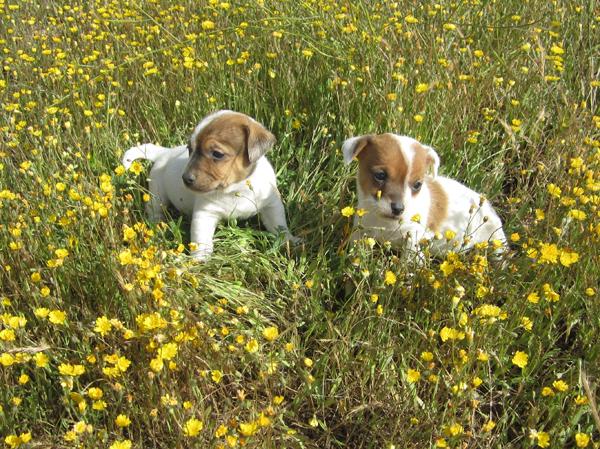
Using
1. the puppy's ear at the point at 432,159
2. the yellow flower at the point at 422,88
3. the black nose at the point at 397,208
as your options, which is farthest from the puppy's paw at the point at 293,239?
the yellow flower at the point at 422,88

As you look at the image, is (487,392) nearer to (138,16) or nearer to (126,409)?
(126,409)

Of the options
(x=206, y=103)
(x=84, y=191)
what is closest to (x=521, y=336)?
(x=84, y=191)

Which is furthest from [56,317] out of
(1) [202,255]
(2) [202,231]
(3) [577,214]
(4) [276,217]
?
(3) [577,214]

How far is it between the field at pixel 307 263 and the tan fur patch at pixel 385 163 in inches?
14.1

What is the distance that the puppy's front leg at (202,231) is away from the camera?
349 cm

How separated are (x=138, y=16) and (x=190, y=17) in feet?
1.50

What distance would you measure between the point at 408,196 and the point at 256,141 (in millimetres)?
948

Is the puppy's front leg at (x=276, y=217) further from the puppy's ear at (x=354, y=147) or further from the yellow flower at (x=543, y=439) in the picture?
the yellow flower at (x=543, y=439)

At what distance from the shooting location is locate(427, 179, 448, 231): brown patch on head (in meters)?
3.33

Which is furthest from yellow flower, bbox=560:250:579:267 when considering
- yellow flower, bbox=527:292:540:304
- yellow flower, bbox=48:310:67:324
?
yellow flower, bbox=48:310:67:324

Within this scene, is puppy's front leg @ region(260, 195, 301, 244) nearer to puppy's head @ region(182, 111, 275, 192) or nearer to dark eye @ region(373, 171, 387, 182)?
puppy's head @ region(182, 111, 275, 192)

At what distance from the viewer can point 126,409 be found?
237cm

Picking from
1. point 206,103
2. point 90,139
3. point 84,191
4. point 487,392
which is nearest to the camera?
point 487,392

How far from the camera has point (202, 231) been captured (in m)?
3.54
